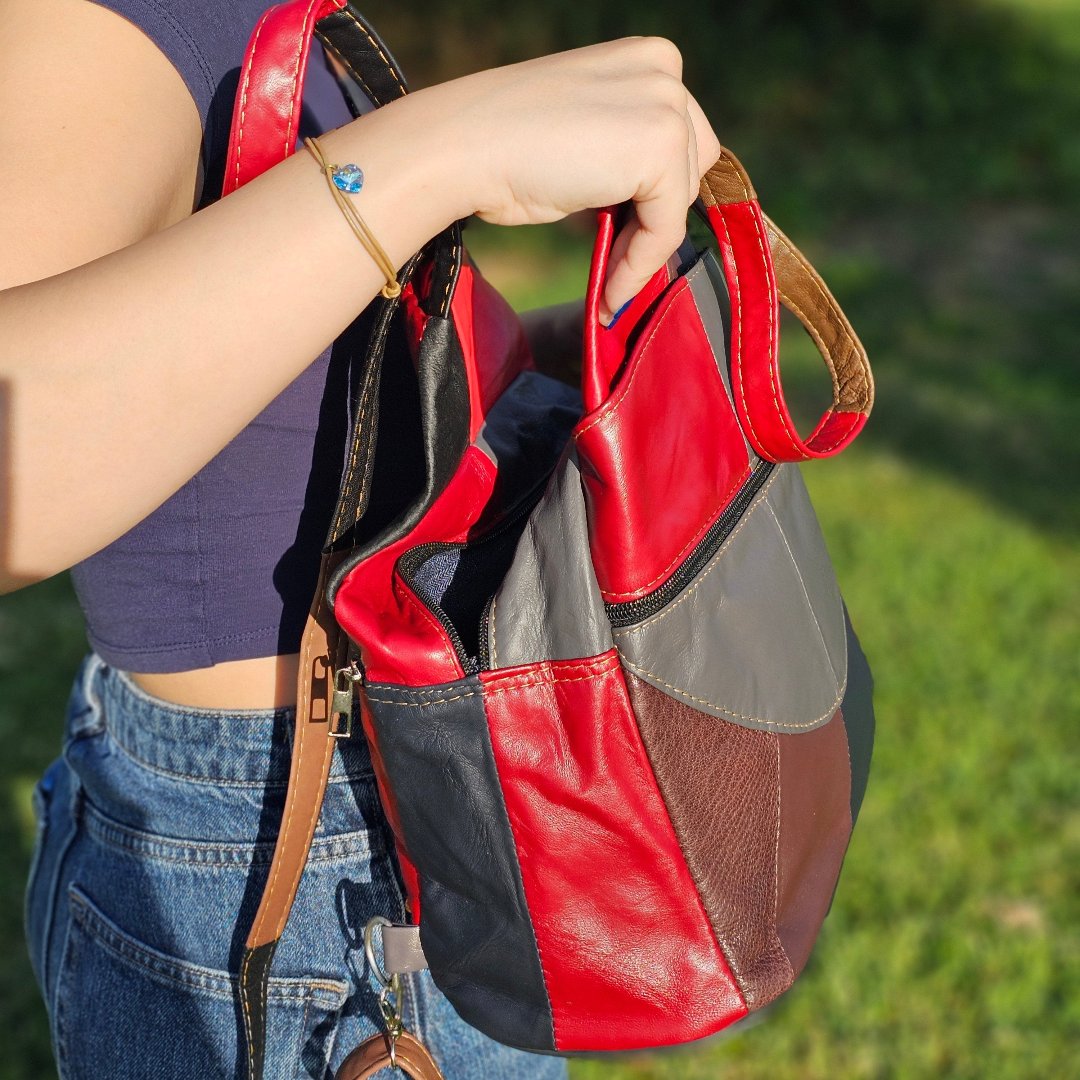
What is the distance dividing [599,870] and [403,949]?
22 cm

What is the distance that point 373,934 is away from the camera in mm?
1154

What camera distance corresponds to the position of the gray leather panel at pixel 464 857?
1010 millimetres

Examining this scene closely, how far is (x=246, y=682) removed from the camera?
1.18 m

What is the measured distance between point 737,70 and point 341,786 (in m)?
11.3

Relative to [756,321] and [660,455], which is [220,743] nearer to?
[660,455]

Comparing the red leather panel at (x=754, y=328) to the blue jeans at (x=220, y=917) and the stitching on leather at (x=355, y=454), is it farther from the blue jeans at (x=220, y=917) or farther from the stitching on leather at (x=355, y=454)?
the blue jeans at (x=220, y=917)

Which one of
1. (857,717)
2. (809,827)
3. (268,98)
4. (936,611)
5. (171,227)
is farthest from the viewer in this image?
(936,611)

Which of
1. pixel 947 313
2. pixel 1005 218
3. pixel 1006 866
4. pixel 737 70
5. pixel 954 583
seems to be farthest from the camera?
pixel 737 70

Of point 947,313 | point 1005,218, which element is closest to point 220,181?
point 947,313

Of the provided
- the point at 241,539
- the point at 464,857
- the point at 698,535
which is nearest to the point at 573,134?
the point at 698,535

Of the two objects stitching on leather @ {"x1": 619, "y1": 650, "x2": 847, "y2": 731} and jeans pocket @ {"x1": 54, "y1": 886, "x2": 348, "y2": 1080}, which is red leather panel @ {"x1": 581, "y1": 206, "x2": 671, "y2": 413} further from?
jeans pocket @ {"x1": 54, "y1": 886, "x2": 348, "y2": 1080}

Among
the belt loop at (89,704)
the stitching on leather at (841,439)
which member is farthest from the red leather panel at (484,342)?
the belt loop at (89,704)

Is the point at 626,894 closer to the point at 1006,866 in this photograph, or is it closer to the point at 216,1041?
the point at 216,1041

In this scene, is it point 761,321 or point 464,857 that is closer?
point 464,857
